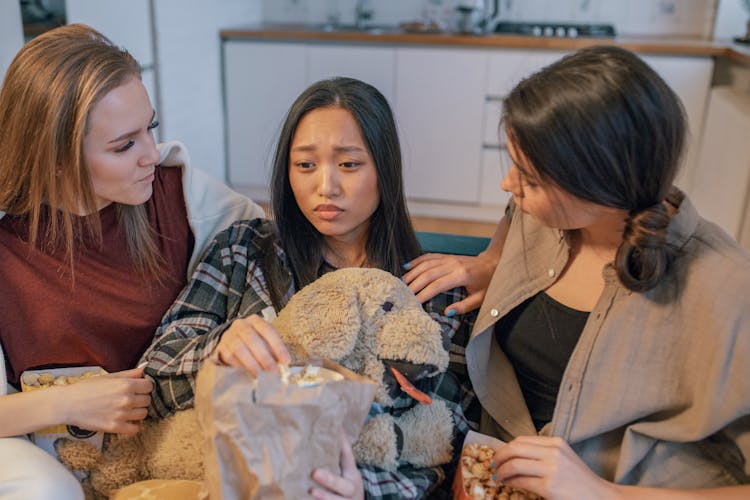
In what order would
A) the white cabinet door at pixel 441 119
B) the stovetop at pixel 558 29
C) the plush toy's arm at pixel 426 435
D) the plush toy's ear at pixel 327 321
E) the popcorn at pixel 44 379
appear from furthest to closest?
the stovetop at pixel 558 29 < the white cabinet door at pixel 441 119 < the popcorn at pixel 44 379 < the plush toy's arm at pixel 426 435 < the plush toy's ear at pixel 327 321

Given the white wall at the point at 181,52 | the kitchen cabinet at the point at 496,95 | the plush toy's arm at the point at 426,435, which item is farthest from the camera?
the kitchen cabinet at the point at 496,95

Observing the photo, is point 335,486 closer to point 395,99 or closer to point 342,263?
point 342,263

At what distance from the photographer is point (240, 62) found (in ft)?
11.5

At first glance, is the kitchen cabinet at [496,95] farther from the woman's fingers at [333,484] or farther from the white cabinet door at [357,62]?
the woman's fingers at [333,484]

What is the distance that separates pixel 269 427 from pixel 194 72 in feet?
8.85

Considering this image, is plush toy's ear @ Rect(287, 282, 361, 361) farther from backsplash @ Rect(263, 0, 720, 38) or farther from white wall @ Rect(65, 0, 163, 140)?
backsplash @ Rect(263, 0, 720, 38)

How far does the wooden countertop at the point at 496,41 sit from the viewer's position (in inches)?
120

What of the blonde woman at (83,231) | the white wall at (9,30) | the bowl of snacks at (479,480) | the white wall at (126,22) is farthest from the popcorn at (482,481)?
the white wall at (126,22)

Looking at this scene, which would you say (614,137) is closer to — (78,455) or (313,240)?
(313,240)

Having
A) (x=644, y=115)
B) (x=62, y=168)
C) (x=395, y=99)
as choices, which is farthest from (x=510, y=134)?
(x=395, y=99)

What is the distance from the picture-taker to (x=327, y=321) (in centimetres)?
95

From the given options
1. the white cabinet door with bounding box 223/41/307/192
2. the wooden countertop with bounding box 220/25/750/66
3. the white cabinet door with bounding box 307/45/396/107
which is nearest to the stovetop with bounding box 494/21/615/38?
the wooden countertop with bounding box 220/25/750/66

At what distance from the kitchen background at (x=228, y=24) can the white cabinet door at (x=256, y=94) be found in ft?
0.15

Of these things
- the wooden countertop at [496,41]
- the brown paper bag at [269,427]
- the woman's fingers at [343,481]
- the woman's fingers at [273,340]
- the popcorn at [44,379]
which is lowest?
the popcorn at [44,379]
